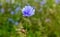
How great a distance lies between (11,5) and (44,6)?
33 centimetres

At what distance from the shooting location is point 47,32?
1.96 metres

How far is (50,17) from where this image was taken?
2.18 meters

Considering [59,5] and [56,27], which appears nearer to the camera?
[56,27]

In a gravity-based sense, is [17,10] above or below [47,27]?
above

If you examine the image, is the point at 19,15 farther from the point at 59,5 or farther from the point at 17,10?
the point at 59,5

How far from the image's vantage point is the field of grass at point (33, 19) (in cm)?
184

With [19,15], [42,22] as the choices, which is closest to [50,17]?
[42,22]

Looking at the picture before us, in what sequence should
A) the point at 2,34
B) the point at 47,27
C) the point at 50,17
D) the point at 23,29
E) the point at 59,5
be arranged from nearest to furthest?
the point at 23,29
the point at 2,34
the point at 47,27
the point at 50,17
the point at 59,5

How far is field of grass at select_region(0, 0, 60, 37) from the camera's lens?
1.84 m

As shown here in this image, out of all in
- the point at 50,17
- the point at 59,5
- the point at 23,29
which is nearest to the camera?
the point at 23,29

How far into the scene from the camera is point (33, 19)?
2119 mm

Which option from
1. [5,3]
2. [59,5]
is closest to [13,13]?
[5,3]

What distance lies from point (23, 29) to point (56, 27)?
43cm

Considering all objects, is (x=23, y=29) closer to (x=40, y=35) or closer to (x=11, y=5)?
(x=40, y=35)
